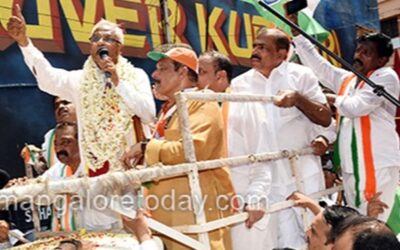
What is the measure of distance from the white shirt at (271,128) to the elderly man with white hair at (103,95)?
0.46 meters

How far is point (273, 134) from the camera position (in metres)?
2.83

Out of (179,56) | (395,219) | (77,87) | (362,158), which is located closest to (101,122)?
(77,87)

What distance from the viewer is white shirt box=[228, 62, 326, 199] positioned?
9.04 feet

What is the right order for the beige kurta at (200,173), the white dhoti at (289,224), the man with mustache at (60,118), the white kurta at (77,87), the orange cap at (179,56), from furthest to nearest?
the man with mustache at (60,118) → the white dhoti at (289,224) → the white kurta at (77,87) → the orange cap at (179,56) → the beige kurta at (200,173)

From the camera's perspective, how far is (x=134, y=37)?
5367mm

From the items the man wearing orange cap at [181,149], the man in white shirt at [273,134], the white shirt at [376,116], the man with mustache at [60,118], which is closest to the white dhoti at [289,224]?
the man in white shirt at [273,134]

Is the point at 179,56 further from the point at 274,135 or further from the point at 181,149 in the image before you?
the point at 274,135

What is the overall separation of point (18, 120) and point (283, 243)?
2577 mm

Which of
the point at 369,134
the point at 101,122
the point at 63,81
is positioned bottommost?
the point at 369,134

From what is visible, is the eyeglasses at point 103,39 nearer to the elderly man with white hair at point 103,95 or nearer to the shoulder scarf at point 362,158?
the elderly man with white hair at point 103,95

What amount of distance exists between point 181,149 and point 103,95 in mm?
714

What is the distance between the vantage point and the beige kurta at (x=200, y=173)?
2227 mm

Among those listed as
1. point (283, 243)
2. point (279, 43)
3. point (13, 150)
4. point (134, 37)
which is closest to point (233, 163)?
point (283, 243)

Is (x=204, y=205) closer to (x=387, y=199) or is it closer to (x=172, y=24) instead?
(x=387, y=199)
